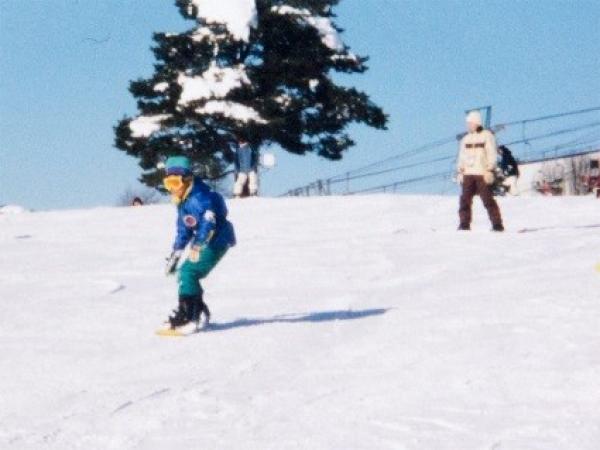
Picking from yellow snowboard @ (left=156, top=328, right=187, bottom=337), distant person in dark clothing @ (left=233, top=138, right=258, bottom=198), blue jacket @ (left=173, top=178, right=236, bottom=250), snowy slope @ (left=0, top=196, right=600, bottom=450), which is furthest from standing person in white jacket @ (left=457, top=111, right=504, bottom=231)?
distant person in dark clothing @ (left=233, top=138, right=258, bottom=198)

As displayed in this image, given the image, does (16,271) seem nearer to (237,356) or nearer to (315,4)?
(237,356)

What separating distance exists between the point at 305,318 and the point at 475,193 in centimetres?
671

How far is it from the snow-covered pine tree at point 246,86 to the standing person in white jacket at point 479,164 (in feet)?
50.7

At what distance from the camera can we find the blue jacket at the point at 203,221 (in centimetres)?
665

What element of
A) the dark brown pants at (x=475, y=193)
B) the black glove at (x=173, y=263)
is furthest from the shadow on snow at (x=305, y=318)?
the dark brown pants at (x=475, y=193)

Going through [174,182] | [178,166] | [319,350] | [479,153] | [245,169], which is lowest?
[319,350]

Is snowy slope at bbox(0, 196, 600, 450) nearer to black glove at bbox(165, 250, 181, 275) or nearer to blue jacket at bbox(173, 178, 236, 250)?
black glove at bbox(165, 250, 181, 275)

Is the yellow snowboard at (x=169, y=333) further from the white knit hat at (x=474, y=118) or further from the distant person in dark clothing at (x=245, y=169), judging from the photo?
the distant person in dark clothing at (x=245, y=169)

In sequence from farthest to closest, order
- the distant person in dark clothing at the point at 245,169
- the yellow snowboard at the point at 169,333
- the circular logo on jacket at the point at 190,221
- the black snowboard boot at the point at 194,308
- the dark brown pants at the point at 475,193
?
the distant person in dark clothing at the point at 245,169
the dark brown pants at the point at 475,193
the circular logo on jacket at the point at 190,221
the black snowboard boot at the point at 194,308
the yellow snowboard at the point at 169,333

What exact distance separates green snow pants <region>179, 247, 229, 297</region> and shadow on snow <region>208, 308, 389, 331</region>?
28 cm

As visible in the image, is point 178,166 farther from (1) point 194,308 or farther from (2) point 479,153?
(2) point 479,153

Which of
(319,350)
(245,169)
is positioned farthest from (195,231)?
(245,169)

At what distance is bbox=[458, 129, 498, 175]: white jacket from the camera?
1295 centimetres

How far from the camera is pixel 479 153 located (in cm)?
1302
